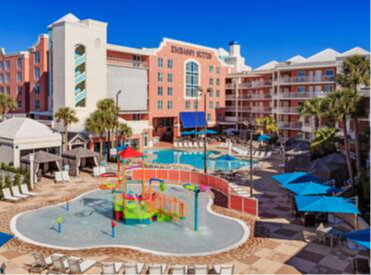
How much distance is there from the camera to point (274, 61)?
6831cm

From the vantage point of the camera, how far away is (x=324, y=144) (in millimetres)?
31906

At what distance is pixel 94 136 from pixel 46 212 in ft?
63.3

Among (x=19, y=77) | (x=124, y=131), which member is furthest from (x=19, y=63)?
(x=124, y=131)

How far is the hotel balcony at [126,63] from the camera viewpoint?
164 ft

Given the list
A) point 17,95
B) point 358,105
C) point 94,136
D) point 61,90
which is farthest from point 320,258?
point 17,95

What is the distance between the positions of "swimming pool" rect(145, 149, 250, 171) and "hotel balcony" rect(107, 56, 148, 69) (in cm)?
1314

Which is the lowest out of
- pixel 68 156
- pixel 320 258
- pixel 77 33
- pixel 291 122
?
pixel 320 258

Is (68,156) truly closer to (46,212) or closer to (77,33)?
(46,212)

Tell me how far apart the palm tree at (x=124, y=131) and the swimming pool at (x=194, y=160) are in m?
4.40

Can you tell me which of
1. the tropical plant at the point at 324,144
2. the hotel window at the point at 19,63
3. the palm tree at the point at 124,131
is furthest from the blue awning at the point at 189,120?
the tropical plant at the point at 324,144

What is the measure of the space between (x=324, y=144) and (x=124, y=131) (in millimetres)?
22387

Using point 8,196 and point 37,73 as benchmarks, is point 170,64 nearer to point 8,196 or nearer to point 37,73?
point 37,73

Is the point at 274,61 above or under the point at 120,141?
above

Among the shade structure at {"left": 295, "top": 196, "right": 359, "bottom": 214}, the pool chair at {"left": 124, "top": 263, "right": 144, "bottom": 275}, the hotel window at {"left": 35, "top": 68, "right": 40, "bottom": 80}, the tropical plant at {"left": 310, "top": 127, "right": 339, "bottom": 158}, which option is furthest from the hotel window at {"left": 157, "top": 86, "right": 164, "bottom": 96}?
the pool chair at {"left": 124, "top": 263, "right": 144, "bottom": 275}
